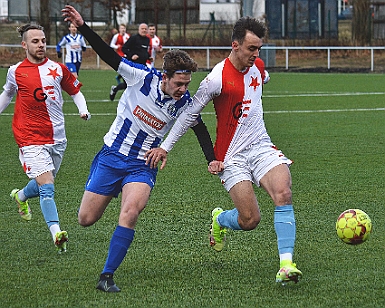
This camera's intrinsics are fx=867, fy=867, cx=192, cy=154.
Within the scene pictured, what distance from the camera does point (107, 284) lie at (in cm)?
589

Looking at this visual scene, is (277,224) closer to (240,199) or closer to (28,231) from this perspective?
(240,199)

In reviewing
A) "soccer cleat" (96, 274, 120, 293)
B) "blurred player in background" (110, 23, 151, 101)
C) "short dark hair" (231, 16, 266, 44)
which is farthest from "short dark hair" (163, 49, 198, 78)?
"blurred player in background" (110, 23, 151, 101)

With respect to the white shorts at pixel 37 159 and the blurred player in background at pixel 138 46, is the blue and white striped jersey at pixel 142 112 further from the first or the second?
the blurred player in background at pixel 138 46

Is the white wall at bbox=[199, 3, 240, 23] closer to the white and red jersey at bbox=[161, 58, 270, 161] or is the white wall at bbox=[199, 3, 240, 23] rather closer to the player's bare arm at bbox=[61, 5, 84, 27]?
the white and red jersey at bbox=[161, 58, 270, 161]

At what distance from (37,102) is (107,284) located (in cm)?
252

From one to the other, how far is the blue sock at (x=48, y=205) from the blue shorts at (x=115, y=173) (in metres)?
0.96

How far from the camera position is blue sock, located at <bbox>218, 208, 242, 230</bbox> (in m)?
6.85

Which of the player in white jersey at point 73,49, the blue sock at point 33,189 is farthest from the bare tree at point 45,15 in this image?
the blue sock at point 33,189

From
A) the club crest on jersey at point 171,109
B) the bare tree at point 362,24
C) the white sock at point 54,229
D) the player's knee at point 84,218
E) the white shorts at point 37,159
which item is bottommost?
the white sock at point 54,229

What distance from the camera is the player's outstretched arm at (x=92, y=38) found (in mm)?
6203

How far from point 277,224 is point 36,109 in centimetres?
275

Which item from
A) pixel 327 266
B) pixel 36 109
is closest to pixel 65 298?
pixel 327 266

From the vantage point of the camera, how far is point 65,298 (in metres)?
5.75

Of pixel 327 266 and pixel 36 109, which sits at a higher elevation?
pixel 36 109
